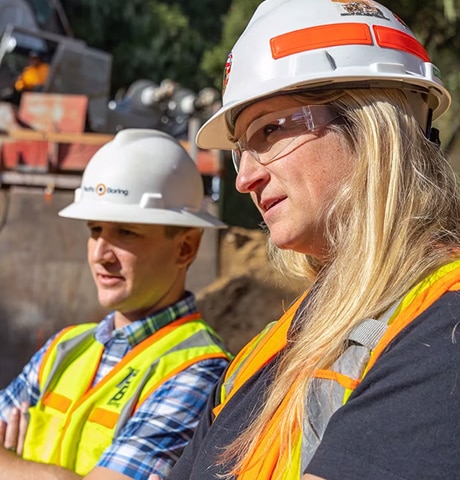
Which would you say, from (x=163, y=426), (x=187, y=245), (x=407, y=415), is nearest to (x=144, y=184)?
(x=187, y=245)

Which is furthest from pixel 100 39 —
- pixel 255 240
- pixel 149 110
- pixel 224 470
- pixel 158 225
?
pixel 224 470

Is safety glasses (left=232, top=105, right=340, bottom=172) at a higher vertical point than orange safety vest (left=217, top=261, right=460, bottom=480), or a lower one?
higher

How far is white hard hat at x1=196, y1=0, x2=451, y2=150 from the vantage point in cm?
181

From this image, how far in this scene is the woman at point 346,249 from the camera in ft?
4.47

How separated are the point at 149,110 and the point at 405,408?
12.5 m

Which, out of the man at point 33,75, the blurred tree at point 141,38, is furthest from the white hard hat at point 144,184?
the blurred tree at point 141,38

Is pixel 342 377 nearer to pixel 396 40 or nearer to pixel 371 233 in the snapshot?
pixel 371 233

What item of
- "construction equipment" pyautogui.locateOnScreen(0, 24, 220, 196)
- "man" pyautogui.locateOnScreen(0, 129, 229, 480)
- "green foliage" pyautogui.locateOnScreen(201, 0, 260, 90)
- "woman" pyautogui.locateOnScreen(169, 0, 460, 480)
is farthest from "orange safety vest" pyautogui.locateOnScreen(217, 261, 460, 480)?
"green foliage" pyautogui.locateOnScreen(201, 0, 260, 90)

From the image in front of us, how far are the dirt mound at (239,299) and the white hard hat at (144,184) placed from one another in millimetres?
6307

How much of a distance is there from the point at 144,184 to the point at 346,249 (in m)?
1.73

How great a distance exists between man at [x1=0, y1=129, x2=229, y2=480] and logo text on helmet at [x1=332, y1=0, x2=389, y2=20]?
1.36m

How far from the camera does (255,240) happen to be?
1195 centimetres

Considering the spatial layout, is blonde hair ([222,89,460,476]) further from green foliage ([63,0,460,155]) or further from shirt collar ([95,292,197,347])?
green foliage ([63,0,460,155])

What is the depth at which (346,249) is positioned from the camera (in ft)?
5.60
